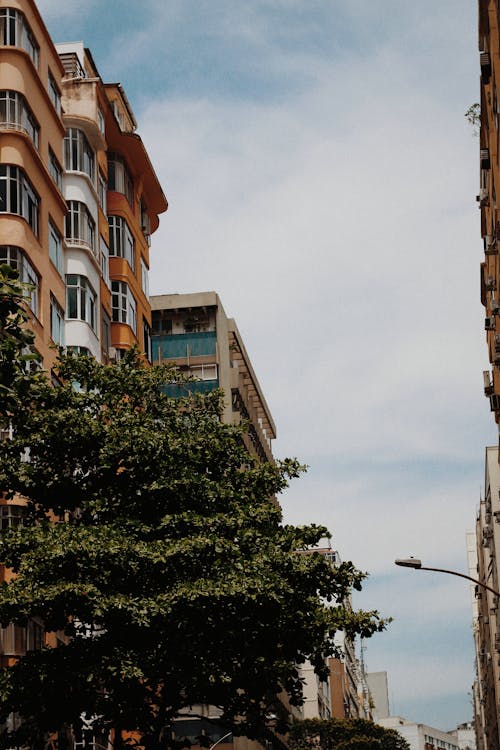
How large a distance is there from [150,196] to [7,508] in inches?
1070

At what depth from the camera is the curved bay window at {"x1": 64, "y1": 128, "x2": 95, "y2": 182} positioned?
49.0 meters

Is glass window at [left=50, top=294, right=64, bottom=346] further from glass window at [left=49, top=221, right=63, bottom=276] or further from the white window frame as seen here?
the white window frame

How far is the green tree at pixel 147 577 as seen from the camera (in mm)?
28750

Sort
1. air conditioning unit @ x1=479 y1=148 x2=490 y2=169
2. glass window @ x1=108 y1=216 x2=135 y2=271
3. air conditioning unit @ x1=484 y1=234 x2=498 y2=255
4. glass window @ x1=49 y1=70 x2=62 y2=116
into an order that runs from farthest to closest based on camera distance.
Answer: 1. glass window @ x1=108 y1=216 x2=135 y2=271
2. glass window @ x1=49 y1=70 x2=62 y2=116
3. air conditioning unit @ x1=479 y1=148 x2=490 y2=169
4. air conditioning unit @ x1=484 y1=234 x2=498 y2=255

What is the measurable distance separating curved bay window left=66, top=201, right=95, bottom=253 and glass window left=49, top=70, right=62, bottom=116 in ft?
12.0

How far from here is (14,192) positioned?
41125 mm

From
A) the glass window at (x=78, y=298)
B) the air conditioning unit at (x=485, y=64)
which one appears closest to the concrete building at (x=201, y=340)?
the glass window at (x=78, y=298)

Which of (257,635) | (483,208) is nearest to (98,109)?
(483,208)

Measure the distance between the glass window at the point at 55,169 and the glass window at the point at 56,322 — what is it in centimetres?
497

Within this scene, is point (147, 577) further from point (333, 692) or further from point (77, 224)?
point (333, 692)

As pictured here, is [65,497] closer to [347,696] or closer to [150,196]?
[150,196]

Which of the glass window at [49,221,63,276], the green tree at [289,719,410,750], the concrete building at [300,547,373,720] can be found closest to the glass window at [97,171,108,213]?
the glass window at [49,221,63,276]

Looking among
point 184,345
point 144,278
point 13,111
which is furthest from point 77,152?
point 184,345

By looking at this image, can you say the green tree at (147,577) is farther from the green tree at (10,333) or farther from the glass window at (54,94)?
the glass window at (54,94)
